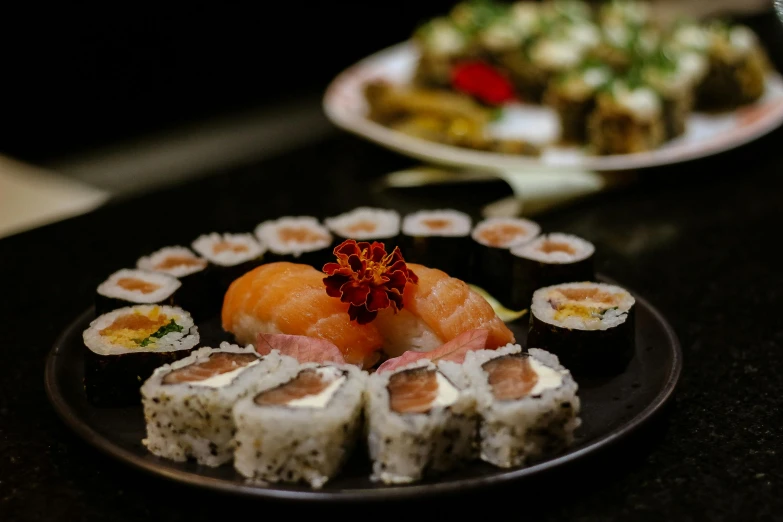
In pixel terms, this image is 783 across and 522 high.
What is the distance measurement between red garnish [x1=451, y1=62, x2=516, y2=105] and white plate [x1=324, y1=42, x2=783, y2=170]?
8cm

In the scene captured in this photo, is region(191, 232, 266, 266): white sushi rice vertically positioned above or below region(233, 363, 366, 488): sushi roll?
above

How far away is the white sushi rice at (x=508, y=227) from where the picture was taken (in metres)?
2.31

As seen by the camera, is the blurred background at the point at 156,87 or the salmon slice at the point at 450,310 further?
the blurred background at the point at 156,87

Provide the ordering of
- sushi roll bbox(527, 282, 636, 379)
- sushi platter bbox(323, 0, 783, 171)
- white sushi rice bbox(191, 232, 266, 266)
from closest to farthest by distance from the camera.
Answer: sushi roll bbox(527, 282, 636, 379)
white sushi rice bbox(191, 232, 266, 266)
sushi platter bbox(323, 0, 783, 171)

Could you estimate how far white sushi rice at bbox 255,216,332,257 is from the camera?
2322 mm

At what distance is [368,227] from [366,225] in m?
0.01

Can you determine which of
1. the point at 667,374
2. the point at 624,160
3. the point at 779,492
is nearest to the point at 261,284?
the point at 667,374

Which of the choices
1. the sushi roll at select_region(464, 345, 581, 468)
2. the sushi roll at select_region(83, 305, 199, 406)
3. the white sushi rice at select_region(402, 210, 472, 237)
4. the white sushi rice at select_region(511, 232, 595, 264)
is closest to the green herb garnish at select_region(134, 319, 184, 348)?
the sushi roll at select_region(83, 305, 199, 406)

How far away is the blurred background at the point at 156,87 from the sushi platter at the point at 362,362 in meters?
1.92

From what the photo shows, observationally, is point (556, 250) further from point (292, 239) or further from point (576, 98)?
point (576, 98)

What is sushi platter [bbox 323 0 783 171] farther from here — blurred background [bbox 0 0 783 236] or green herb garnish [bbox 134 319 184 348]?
green herb garnish [bbox 134 319 184 348]

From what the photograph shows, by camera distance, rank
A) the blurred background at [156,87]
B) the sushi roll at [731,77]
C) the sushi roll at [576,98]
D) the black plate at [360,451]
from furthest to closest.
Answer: the blurred background at [156,87], the sushi roll at [731,77], the sushi roll at [576,98], the black plate at [360,451]

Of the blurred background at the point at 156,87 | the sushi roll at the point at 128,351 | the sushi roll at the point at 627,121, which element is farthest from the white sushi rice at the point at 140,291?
the sushi roll at the point at 627,121

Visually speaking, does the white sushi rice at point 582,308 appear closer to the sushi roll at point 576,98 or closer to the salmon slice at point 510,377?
the salmon slice at point 510,377
